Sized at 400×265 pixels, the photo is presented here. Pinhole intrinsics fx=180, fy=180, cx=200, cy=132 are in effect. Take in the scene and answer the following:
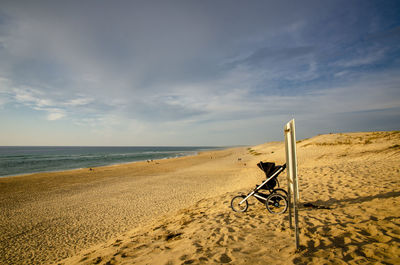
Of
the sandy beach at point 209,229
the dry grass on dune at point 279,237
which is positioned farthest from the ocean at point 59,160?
the dry grass on dune at point 279,237

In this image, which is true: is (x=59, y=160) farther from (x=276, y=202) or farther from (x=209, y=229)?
(x=276, y=202)

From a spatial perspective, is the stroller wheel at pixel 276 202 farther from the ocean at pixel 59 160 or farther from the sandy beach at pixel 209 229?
the ocean at pixel 59 160

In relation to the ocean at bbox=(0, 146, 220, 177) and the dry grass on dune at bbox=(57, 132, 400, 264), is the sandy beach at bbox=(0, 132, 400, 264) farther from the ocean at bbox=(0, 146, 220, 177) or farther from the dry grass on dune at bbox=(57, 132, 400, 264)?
the ocean at bbox=(0, 146, 220, 177)

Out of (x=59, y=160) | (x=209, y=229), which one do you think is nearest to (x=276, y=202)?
(x=209, y=229)

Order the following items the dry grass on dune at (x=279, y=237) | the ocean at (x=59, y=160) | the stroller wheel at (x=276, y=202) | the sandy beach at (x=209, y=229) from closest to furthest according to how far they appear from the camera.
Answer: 1. the dry grass on dune at (x=279, y=237)
2. the sandy beach at (x=209, y=229)
3. the stroller wheel at (x=276, y=202)
4. the ocean at (x=59, y=160)

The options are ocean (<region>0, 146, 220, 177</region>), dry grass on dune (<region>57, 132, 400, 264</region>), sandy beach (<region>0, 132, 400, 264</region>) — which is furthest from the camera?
ocean (<region>0, 146, 220, 177</region>)

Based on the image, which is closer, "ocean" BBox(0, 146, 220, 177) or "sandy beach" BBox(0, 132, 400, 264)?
"sandy beach" BBox(0, 132, 400, 264)

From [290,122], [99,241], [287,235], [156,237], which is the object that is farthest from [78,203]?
[290,122]

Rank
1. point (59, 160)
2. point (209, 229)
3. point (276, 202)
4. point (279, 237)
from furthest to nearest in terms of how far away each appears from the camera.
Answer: point (59, 160) < point (276, 202) < point (209, 229) < point (279, 237)

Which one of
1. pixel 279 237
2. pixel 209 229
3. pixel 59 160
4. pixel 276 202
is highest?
pixel 276 202

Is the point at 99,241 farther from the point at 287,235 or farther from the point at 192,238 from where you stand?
the point at 287,235

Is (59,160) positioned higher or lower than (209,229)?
lower

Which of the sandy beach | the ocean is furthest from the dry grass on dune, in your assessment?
the ocean

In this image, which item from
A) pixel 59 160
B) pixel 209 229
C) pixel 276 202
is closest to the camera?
pixel 209 229
